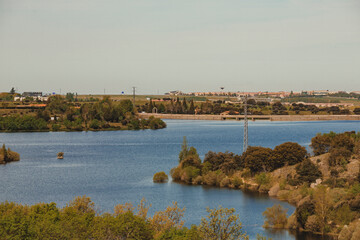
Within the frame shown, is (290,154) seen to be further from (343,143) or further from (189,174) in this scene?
(189,174)

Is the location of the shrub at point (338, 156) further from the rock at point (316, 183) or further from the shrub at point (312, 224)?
the shrub at point (312, 224)

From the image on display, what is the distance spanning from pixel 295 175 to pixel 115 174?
88.5 feet

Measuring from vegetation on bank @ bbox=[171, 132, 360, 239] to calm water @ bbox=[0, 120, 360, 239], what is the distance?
6.28 ft

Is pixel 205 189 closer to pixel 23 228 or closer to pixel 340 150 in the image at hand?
pixel 340 150

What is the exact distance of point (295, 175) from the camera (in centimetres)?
6500

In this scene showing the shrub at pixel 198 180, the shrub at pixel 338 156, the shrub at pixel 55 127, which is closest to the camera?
the shrub at pixel 338 156

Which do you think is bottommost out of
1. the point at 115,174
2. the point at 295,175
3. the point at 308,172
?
the point at 115,174

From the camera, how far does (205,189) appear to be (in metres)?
67.1

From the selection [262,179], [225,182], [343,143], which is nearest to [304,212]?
[262,179]

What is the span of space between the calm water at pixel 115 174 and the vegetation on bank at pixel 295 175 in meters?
1.91

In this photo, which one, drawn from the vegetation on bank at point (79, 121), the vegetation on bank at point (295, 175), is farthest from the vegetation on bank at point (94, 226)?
the vegetation on bank at point (79, 121)

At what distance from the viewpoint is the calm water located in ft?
195

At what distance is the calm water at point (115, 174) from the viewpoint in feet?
195

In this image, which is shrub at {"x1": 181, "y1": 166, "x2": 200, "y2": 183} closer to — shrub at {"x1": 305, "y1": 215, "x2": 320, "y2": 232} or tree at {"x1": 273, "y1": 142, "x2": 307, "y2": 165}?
tree at {"x1": 273, "y1": 142, "x2": 307, "y2": 165}
